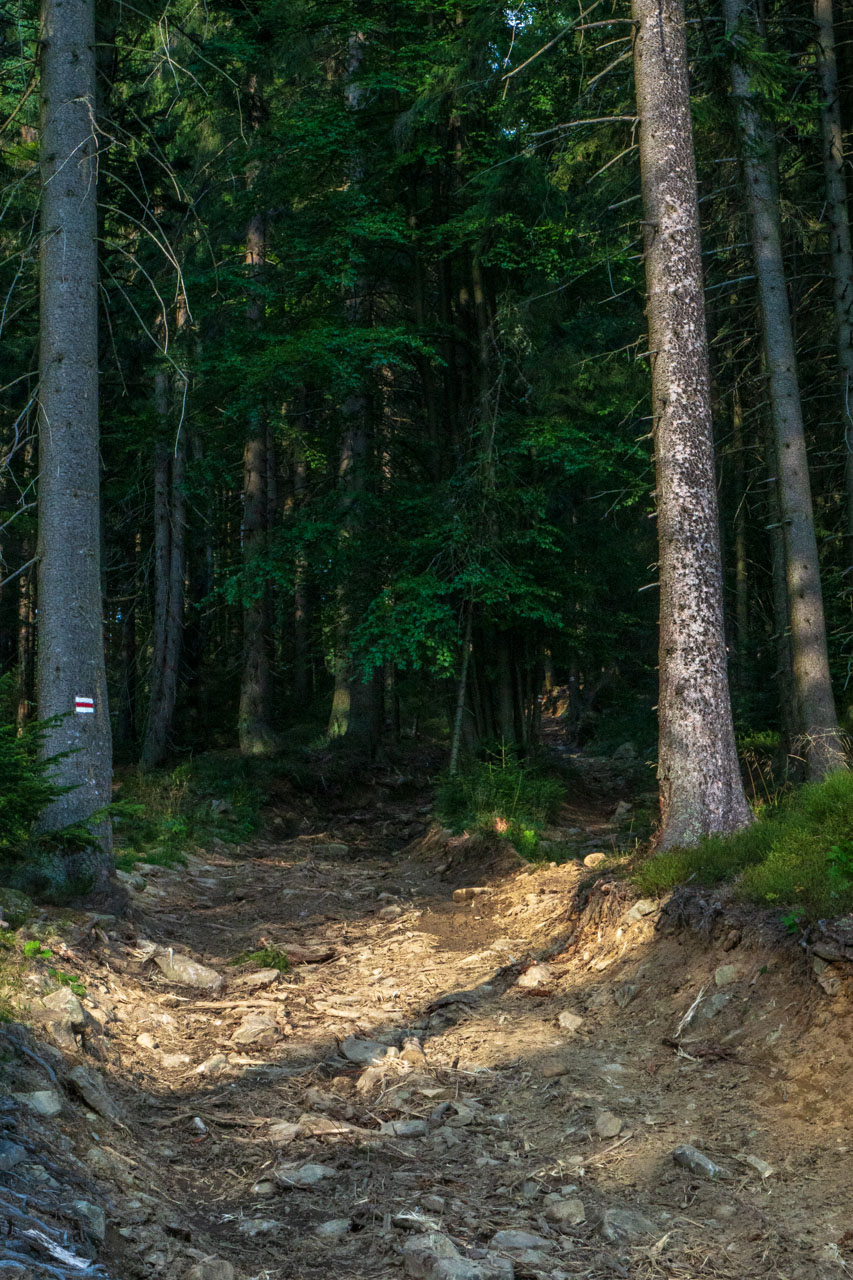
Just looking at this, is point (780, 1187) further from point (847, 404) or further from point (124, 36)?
point (124, 36)

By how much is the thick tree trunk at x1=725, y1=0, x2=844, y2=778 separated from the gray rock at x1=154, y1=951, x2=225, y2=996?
674cm

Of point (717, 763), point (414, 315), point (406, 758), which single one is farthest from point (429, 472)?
point (717, 763)

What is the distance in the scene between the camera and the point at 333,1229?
14.1ft

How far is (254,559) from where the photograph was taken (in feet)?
51.8

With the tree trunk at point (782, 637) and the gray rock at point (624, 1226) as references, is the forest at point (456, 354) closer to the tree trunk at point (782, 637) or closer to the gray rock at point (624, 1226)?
the tree trunk at point (782, 637)

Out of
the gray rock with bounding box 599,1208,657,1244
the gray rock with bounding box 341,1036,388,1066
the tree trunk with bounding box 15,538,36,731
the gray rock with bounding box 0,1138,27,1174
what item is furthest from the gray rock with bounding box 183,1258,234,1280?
the tree trunk with bounding box 15,538,36,731

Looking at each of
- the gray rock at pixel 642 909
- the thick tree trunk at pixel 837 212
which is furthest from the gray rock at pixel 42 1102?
the thick tree trunk at pixel 837 212

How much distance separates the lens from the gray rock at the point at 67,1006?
578 centimetres

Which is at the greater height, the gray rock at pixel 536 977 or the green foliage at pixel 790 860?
the green foliage at pixel 790 860

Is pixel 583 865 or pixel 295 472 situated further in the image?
pixel 295 472

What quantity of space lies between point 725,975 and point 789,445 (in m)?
7.54

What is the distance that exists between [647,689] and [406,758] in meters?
10.5

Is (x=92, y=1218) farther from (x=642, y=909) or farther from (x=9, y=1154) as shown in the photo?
(x=642, y=909)

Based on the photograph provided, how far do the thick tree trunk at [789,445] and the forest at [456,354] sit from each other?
0.04 meters
